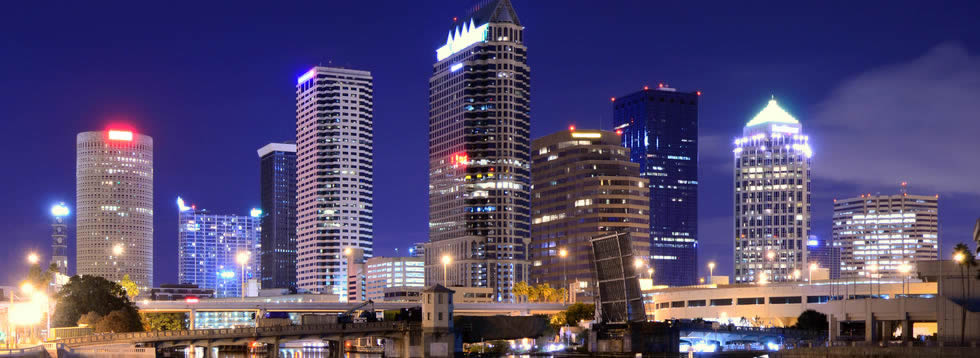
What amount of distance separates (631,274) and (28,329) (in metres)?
90.4

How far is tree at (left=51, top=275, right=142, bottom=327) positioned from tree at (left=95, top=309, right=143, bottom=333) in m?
4.66

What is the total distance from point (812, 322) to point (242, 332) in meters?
88.7

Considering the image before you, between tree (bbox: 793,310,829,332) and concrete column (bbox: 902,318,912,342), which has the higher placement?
concrete column (bbox: 902,318,912,342)

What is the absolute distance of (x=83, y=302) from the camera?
189m

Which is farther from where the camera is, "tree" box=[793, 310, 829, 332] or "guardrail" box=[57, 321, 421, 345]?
"tree" box=[793, 310, 829, 332]

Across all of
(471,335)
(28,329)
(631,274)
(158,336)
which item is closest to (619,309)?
(631,274)

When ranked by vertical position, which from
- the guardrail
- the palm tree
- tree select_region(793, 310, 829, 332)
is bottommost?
tree select_region(793, 310, 829, 332)

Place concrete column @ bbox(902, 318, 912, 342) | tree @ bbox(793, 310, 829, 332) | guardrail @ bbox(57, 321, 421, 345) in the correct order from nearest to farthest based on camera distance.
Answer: guardrail @ bbox(57, 321, 421, 345), concrete column @ bbox(902, 318, 912, 342), tree @ bbox(793, 310, 829, 332)

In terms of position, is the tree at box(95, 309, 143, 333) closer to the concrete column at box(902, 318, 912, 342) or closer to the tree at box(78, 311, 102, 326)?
the tree at box(78, 311, 102, 326)

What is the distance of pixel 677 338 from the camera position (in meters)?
156

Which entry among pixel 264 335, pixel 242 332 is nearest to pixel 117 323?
pixel 242 332

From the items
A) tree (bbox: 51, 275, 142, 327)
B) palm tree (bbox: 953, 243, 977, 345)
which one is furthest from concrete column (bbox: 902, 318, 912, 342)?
tree (bbox: 51, 275, 142, 327)

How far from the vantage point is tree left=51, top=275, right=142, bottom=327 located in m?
188

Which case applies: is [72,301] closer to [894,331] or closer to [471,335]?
[471,335]
